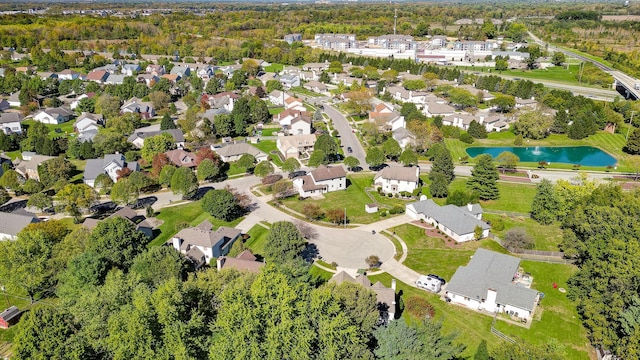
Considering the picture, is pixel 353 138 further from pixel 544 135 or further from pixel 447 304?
pixel 447 304

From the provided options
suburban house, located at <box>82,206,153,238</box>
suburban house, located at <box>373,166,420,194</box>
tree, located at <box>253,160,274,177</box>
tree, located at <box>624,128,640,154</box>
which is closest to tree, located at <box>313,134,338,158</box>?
tree, located at <box>253,160,274,177</box>

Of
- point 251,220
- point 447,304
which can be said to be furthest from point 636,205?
point 251,220

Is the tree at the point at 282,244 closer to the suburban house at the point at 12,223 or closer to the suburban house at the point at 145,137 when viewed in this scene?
the suburban house at the point at 12,223

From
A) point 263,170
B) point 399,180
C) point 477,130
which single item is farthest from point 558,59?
point 263,170

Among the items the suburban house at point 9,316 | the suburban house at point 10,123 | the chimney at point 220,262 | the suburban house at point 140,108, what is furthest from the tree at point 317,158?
the suburban house at point 10,123

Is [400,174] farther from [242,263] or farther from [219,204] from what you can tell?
[242,263]

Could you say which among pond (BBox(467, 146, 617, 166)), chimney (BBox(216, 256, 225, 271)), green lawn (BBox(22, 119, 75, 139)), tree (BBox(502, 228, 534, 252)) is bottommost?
pond (BBox(467, 146, 617, 166))

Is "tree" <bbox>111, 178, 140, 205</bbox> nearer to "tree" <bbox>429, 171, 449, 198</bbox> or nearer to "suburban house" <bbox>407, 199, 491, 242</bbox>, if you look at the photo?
"suburban house" <bbox>407, 199, 491, 242</bbox>

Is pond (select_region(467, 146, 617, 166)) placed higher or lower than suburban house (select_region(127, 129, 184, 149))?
lower
